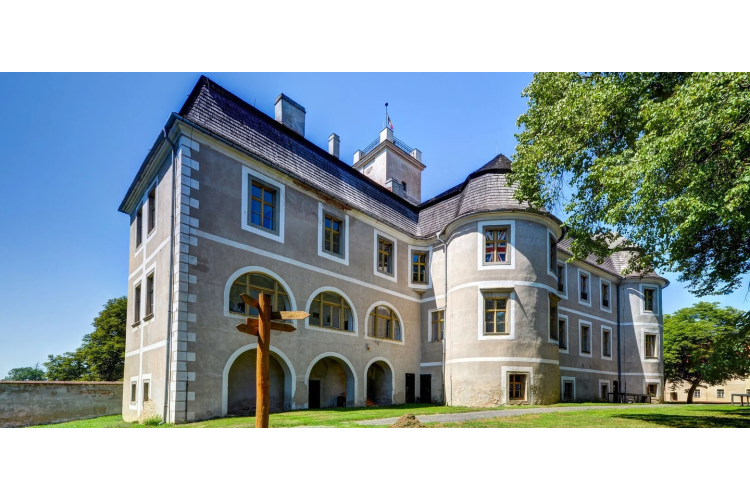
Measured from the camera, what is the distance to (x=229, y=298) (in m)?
13.7

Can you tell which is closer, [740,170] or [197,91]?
[740,170]

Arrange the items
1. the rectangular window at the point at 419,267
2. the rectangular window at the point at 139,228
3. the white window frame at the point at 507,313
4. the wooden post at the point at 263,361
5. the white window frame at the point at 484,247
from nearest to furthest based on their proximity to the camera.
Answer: the wooden post at the point at 263,361, the rectangular window at the point at 139,228, the white window frame at the point at 507,313, the white window frame at the point at 484,247, the rectangular window at the point at 419,267

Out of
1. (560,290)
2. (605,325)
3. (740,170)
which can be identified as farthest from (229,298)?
(605,325)

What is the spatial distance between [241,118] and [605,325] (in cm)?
2340

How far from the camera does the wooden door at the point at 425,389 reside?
65.4ft

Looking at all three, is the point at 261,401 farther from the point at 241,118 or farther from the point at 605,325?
the point at 605,325

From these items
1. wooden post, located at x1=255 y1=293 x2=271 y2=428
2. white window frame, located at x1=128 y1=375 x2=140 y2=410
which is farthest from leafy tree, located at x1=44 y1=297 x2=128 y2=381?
wooden post, located at x1=255 y1=293 x2=271 y2=428

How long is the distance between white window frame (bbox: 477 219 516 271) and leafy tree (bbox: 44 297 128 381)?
19712mm

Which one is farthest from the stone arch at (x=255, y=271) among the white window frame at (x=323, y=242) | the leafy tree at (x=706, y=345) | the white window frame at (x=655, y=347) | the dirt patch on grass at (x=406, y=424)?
the white window frame at (x=655, y=347)

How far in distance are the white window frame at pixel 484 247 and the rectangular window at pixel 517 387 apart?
4.18 m

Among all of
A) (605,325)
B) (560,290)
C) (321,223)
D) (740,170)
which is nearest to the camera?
(740,170)

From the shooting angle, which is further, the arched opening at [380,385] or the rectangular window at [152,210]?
the arched opening at [380,385]

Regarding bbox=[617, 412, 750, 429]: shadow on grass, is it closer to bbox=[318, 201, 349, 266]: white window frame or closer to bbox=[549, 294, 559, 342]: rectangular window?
bbox=[549, 294, 559, 342]: rectangular window

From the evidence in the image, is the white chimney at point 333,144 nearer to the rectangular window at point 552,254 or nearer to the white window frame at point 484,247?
the white window frame at point 484,247
